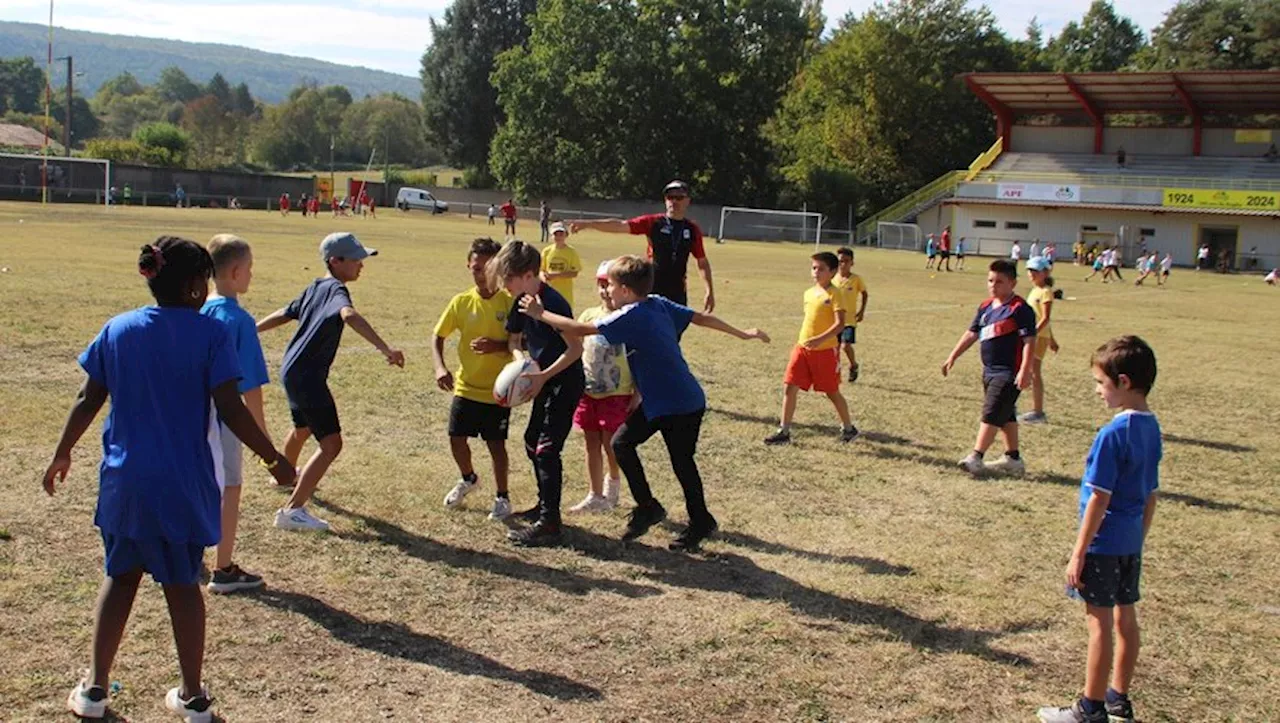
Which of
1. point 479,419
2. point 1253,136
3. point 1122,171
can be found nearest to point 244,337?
point 479,419

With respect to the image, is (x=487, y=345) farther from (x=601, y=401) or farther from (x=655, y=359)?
(x=655, y=359)

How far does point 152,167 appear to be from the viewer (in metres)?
67.6

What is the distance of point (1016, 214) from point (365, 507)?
2349 inches

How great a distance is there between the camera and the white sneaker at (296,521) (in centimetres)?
675

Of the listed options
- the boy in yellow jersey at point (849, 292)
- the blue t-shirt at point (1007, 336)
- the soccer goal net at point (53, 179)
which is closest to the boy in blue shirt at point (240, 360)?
the blue t-shirt at point (1007, 336)

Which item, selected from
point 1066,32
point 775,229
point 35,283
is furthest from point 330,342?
point 1066,32

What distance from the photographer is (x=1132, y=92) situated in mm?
61750

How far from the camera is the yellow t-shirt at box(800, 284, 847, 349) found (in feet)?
33.6

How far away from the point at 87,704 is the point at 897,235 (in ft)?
201

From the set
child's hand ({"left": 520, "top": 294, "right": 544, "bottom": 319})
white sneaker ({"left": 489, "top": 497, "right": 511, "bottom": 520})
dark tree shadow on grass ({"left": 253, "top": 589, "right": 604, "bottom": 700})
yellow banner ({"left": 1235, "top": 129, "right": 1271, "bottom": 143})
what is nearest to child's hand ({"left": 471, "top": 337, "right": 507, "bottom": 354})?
child's hand ({"left": 520, "top": 294, "right": 544, "bottom": 319})

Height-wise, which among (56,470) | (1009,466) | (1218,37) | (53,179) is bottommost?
(1009,466)

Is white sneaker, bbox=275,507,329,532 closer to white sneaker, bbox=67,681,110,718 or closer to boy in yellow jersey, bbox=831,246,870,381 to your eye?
white sneaker, bbox=67,681,110,718

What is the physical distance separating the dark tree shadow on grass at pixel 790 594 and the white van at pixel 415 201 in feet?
235

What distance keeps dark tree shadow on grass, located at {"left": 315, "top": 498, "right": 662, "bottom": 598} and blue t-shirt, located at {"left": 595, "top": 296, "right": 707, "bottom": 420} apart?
39.2 inches
